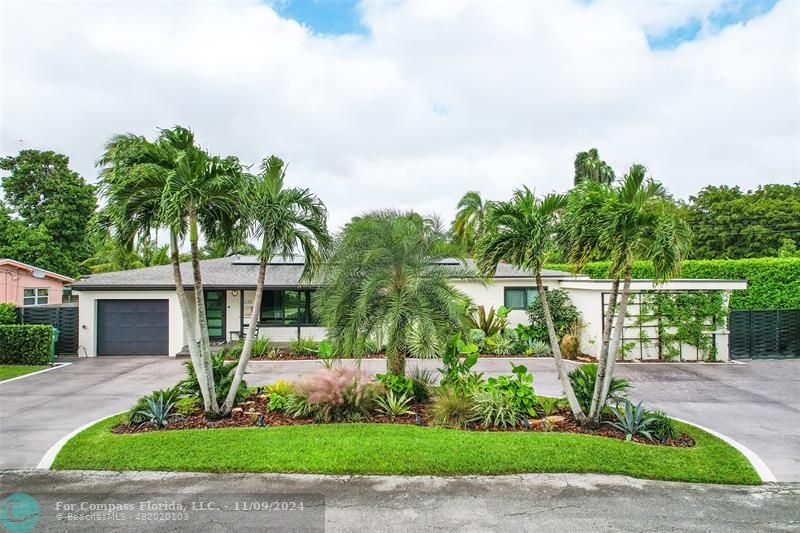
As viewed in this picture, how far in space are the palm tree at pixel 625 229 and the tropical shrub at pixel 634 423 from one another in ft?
1.18

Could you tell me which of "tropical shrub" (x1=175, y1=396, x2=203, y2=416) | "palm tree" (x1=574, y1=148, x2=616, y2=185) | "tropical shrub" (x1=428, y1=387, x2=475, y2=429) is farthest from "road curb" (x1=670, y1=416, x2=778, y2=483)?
"palm tree" (x1=574, y1=148, x2=616, y2=185)

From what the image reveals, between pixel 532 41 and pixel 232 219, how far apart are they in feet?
31.4

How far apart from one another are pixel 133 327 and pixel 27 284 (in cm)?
1135

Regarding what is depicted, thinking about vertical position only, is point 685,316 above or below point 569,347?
above

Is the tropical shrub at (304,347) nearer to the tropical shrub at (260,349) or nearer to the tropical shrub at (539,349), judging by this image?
the tropical shrub at (260,349)

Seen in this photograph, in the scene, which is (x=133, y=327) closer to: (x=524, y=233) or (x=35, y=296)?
(x=35, y=296)

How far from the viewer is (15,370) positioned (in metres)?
12.9

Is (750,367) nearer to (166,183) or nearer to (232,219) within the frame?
(232,219)

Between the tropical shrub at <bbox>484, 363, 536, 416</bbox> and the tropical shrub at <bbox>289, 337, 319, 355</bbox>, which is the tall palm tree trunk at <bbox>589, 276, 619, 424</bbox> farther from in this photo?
the tropical shrub at <bbox>289, 337, 319, 355</bbox>

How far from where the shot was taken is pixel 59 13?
9812 mm

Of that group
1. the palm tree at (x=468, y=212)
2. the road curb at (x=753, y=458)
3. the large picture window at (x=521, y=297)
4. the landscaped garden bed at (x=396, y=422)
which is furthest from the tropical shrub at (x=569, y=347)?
the palm tree at (x=468, y=212)

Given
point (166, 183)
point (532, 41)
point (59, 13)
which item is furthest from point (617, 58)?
point (59, 13)

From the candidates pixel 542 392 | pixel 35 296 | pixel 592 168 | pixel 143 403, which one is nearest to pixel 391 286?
pixel 542 392

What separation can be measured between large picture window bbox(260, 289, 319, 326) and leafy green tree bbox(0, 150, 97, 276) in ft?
71.9
